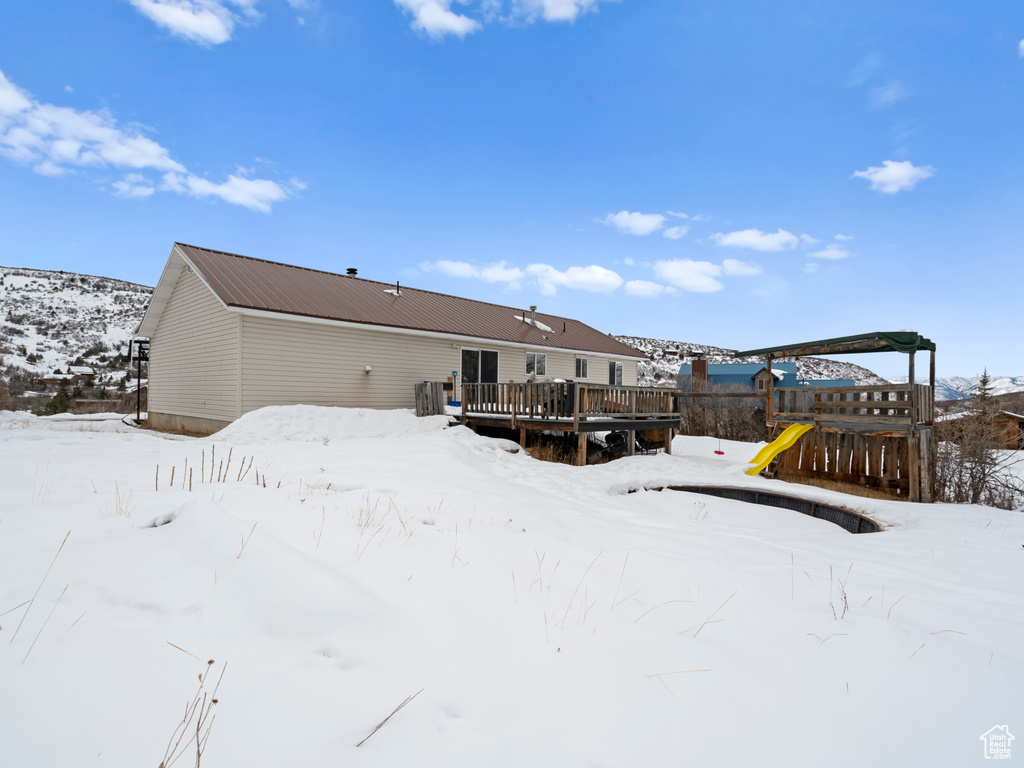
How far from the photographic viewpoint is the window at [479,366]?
17.3 metres

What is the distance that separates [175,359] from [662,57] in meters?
19.0

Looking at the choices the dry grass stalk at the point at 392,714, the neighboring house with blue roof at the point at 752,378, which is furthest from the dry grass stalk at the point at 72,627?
the neighboring house with blue roof at the point at 752,378

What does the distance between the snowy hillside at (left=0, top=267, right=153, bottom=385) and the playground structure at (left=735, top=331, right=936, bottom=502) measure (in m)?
39.3

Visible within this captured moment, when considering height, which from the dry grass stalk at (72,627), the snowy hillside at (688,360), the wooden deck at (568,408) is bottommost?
the dry grass stalk at (72,627)

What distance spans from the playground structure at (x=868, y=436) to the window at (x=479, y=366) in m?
9.66

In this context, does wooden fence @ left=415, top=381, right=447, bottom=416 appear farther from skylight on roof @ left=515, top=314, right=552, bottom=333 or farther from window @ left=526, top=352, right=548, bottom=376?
skylight on roof @ left=515, top=314, right=552, bottom=333

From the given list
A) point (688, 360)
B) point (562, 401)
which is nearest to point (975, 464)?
point (562, 401)

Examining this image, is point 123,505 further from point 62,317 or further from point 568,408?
point 62,317

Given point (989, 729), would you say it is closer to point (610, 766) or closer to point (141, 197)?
point (610, 766)

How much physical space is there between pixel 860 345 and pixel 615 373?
14006mm

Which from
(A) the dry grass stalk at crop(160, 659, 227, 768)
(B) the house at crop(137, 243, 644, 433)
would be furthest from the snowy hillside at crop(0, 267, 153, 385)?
(A) the dry grass stalk at crop(160, 659, 227, 768)

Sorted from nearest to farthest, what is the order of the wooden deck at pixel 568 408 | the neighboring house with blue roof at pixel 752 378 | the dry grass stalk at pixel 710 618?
the dry grass stalk at pixel 710 618 < the wooden deck at pixel 568 408 < the neighboring house with blue roof at pixel 752 378

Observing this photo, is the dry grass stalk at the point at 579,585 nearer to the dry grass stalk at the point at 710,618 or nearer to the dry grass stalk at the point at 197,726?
the dry grass stalk at the point at 710,618

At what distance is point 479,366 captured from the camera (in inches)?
694
